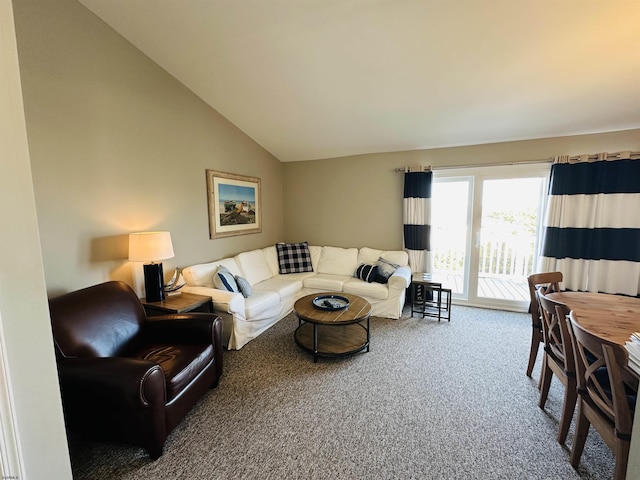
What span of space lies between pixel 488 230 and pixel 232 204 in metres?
3.64

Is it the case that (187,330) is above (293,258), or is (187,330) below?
below

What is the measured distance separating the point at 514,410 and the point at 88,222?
11.9 ft

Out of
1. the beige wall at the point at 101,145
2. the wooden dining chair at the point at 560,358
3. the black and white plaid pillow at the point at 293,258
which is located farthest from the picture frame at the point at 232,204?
the wooden dining chair at the point at 560,358

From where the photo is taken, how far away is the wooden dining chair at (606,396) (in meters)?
1.22

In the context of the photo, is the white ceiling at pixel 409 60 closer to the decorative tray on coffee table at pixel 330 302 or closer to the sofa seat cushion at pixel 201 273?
the sofa seat cushion at pixel 201 273

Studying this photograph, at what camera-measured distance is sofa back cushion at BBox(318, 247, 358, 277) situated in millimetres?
4402

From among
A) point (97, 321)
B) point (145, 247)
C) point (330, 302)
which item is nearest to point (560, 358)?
point (330, 302)

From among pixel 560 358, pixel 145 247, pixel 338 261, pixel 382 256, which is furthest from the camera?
pixel 338 261

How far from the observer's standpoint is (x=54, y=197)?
6.79 ft

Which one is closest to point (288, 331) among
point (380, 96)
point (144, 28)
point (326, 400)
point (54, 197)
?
point (326, 400)

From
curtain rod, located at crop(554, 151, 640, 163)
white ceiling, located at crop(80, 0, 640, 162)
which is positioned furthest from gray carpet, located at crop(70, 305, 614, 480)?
white ceiling, located at crop(80, 0, 640, 162)

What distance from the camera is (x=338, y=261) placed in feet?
14.7

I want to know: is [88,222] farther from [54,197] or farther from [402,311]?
→ [402,311]

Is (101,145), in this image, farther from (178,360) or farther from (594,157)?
(594,157)
